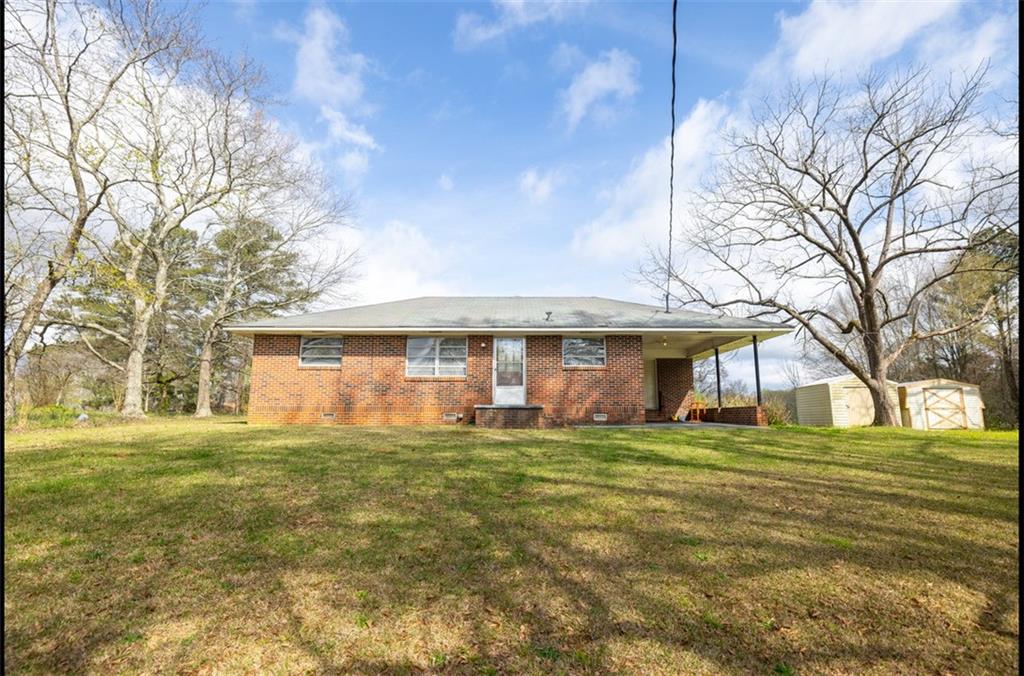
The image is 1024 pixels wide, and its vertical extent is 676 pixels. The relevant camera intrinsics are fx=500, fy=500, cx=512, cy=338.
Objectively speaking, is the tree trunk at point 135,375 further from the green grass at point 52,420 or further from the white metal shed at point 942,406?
the white metal shed at point 942,406

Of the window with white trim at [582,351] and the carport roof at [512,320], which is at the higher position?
→ the carport roof at [512,320]

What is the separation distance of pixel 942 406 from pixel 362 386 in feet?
83.2

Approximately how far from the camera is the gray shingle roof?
13.9 m

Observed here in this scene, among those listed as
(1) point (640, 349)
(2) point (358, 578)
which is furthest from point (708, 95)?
(1) point (640, 349)

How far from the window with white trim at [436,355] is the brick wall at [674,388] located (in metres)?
8.29

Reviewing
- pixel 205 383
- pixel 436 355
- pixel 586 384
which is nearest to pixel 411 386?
pixel 436 355

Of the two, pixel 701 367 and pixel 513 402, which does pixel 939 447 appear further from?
pixel 701 367

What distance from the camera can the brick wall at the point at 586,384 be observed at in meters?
14.1

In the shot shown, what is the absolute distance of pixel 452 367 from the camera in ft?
47.6

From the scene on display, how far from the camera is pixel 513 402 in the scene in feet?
46.7

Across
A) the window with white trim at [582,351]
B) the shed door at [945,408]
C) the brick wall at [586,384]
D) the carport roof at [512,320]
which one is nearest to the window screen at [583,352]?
the window with white trim at [582,351]

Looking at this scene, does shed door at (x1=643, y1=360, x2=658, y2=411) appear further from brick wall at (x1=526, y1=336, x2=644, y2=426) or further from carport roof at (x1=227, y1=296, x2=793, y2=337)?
brick wall at (x1=526, y1=336, x2=644, y2=426)

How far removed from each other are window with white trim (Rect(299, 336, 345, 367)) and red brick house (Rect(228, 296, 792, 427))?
3cm

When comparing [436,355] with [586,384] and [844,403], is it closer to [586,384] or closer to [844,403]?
[586,384]
